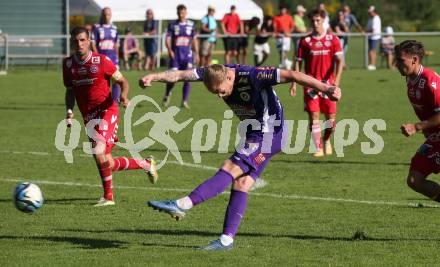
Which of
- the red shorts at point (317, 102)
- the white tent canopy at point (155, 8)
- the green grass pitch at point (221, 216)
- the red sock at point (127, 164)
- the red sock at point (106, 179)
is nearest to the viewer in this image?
the green grass pitch at point (221, 216)

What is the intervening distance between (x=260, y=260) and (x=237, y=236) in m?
1.15

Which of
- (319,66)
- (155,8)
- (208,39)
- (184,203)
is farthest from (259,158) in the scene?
(155,8)

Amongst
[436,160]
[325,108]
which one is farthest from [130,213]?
[325,108]

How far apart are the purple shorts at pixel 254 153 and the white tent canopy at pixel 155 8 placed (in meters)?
30.6

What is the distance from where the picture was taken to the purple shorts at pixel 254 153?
8.95 m

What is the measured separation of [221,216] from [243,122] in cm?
190

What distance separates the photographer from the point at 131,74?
110 feet

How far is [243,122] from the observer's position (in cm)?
922

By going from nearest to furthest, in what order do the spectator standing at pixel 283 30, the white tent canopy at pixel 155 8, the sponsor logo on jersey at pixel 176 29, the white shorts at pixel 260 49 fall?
the sponsor logo on jersey at pixel 176 29 → the white shorts at pixel 260 49 → the spectator standing at pixel 283 30 → the white tent canopy at pixel 155 8

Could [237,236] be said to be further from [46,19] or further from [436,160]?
[46,19]

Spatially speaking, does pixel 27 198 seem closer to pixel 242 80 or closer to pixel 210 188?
pixel 210 188

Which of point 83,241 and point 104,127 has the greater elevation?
point 104,127

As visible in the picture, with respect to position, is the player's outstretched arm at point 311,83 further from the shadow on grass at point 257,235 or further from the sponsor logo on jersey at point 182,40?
the sponsor logo on jersey at point 182,40

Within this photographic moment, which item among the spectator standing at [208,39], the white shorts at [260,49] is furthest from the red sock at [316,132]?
the white shorts at [260,49]
